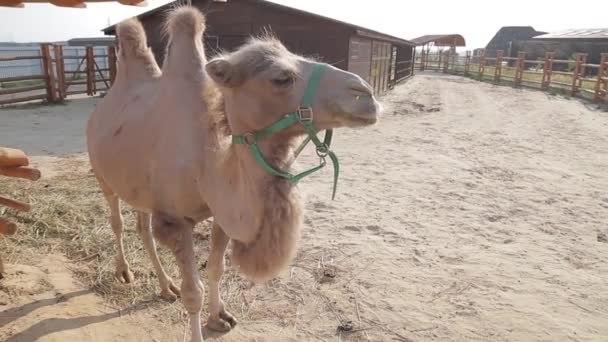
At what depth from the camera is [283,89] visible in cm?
207

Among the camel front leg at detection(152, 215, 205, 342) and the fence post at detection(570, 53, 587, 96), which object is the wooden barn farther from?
the camel front leg at detection(152, 215, 205, 342)

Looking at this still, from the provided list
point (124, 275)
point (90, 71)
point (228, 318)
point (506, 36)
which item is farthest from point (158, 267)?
point (506, 36)

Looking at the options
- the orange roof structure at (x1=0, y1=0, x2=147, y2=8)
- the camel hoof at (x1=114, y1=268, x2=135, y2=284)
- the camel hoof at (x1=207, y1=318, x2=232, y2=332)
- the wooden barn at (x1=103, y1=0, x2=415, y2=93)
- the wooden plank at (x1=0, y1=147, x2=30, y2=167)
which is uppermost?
the wooden barn at (x1=103, y1=0, x2=415, y2=93)

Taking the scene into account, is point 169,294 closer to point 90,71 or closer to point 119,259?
point 119,259

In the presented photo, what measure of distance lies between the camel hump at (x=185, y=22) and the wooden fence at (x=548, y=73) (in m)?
17.4

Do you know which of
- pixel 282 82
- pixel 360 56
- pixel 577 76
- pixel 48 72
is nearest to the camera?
pixel 282 82

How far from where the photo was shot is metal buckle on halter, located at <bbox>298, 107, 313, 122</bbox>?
2.01 metres

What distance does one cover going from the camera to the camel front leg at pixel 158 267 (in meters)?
3.62

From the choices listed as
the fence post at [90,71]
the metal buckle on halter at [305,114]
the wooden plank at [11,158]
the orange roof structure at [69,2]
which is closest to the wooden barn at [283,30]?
the fence post at [90,71]

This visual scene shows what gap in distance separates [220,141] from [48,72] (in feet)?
49.3

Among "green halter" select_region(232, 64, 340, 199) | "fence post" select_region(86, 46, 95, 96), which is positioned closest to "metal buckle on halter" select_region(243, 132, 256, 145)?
"green halter" select_region(232, 64, 340, 199)

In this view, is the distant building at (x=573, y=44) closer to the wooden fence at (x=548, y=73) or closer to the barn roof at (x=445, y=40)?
the wooden fence at (x=548, y=73)

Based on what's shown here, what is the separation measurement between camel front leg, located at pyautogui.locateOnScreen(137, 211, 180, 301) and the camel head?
1921mm

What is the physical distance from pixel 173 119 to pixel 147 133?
0.27 m
